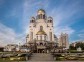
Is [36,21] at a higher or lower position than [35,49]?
higher

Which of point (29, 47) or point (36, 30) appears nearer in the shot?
point (29, 47)

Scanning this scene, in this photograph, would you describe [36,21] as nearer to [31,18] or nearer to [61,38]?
[31,18]

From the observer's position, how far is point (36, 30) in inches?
2864

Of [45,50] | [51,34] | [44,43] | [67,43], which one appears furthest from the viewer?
[67,43]

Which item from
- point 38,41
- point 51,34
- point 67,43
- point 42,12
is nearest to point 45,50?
point 38,41

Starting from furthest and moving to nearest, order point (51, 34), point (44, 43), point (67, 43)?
point (67, 43) < point (51, 34) < point (44, 43)

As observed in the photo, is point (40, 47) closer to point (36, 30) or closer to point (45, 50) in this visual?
point (45, 50)

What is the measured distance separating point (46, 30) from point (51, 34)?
220 centimetres

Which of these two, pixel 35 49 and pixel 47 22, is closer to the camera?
pixel 35 49

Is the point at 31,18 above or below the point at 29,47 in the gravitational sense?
above

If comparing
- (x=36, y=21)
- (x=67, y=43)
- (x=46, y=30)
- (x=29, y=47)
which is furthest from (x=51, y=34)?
(x=67, y=43)

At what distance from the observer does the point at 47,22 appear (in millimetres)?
73188

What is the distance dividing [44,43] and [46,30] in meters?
8.77

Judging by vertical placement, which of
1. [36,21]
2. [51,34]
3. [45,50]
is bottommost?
[45,50]
